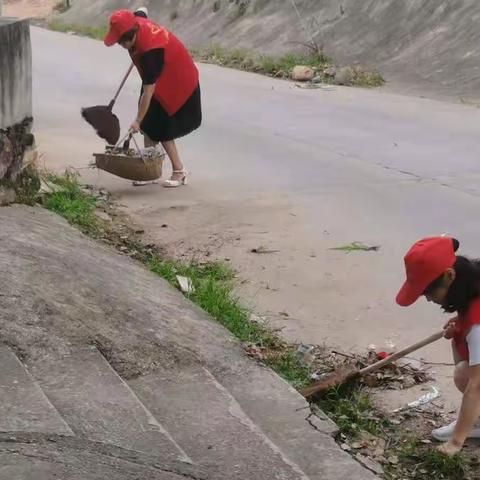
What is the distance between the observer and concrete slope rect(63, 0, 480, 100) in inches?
587

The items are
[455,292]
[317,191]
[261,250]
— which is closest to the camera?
[455,292]

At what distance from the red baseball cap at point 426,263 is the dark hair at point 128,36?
174 inches

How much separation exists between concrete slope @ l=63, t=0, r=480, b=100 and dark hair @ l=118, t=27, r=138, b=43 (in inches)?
285

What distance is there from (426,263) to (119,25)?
14.7 ft

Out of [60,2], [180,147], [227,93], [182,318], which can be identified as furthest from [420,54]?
[60,2]

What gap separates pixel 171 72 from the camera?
25.6 ft

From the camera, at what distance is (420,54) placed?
52.3 feet

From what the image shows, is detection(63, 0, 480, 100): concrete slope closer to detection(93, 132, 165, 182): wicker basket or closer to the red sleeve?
detection(93, 132, 165, 182): wicker basket

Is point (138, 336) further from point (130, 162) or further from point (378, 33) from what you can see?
point (378, 33)

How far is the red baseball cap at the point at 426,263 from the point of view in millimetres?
3459

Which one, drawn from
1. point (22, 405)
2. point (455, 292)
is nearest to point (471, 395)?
point (455, 292)

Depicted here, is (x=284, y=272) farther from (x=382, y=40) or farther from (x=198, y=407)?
(x=382, y=40)

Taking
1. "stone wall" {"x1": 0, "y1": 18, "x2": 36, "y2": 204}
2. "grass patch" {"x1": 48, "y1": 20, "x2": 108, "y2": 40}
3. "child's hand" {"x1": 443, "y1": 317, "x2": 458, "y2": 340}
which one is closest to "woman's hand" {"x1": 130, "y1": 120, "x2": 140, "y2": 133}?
"stone wall" {"x1": 0, "y1": 18, "x2": 36, "y2": 204}

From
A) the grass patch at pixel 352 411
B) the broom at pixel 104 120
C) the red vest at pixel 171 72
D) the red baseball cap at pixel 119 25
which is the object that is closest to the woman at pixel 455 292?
the grass patch at pixel 352 411
